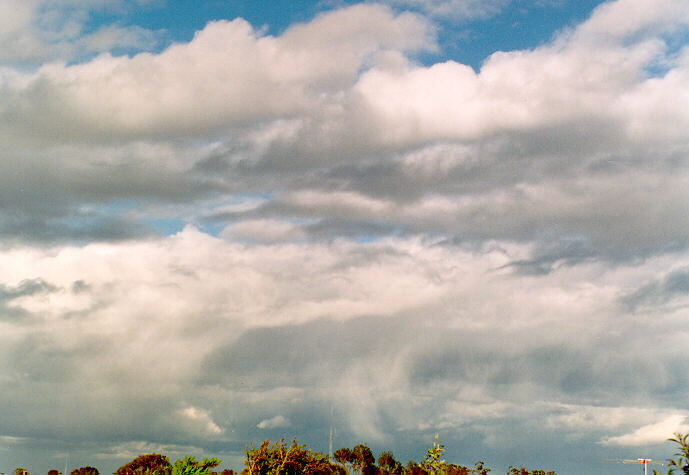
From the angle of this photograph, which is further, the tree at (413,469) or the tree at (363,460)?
the tree at (363,460)

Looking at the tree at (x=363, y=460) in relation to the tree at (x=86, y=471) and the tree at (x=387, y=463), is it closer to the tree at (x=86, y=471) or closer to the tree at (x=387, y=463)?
the tree at (x=387, y=463)

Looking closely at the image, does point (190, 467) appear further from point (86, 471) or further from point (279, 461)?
point (86, 471)

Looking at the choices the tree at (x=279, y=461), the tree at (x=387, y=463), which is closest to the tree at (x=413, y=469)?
the tree at (x=387, y=463)

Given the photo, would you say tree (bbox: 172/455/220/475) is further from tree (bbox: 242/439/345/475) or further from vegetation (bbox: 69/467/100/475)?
vegetation (bbox: 69/467/100/475)

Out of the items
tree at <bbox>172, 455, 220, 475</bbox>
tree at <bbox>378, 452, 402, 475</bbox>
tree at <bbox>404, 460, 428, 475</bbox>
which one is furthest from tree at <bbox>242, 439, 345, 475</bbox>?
tree at <bbox>378, 452, 402, 475</bbox>

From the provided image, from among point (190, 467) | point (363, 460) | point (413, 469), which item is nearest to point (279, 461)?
point (190, 467)

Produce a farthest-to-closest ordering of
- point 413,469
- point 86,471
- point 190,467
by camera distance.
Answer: point 86,471 → point 413,469 → point 190,467

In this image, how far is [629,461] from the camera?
174875mm

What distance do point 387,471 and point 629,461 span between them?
6032cm

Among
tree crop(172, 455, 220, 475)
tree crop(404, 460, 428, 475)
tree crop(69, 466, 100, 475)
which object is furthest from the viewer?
tree crop(69, 466, 100, 475)

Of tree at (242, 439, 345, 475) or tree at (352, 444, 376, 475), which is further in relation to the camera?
tree at (352, 444, 376, 475)

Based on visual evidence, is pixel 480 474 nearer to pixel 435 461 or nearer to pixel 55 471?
pixel 435 461

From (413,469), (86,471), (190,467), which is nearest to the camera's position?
(190,467)

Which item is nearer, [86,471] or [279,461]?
[279,461]
